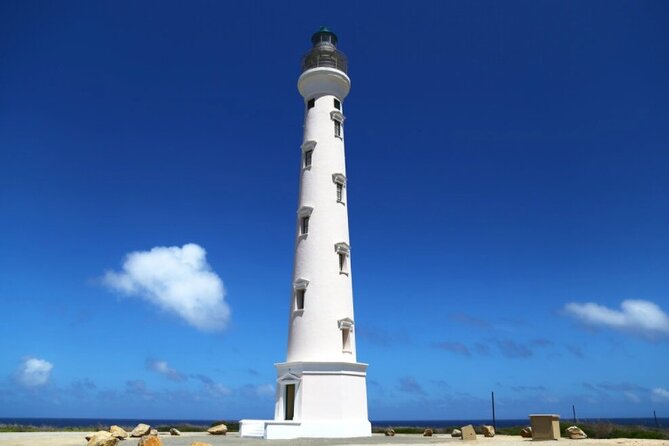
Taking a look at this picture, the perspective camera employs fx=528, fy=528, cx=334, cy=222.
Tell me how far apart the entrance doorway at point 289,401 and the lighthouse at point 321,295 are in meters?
0.05

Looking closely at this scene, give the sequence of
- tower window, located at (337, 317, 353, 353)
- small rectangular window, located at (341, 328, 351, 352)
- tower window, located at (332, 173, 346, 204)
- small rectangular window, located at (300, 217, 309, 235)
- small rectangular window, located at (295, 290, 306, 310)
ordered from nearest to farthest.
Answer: tower window, located at (337, 317, 353, 353)
small rectangular window, located at (341, 328, 351, 352)
small rectangular window, located at (295, 290, 306, 310)
small rectangular window, located at (300, 217, 309, 235)
tower window, located at (332, 173, 346, 204)

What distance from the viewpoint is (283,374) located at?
25766 mm

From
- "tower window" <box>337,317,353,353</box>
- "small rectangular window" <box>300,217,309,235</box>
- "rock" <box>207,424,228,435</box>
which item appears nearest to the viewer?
"tower window" <box>337,317,353,353</box>

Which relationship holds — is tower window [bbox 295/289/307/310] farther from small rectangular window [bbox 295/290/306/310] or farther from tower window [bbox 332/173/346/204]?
tower window [bbox 332/173/346/204]

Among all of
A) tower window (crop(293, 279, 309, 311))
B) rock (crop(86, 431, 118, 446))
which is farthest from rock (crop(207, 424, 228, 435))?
rock (crop(86, 431, 118, 446))

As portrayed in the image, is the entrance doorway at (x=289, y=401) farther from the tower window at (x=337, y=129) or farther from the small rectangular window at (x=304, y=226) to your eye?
the tower window at (x=337, y=129)

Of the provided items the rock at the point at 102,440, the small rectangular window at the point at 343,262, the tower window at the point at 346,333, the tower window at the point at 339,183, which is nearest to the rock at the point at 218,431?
the tower window at the point at 346,333

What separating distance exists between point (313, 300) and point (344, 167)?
8028 mm

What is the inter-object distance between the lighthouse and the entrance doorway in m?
0.05

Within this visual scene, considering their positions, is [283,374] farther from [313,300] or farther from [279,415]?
[313,300]

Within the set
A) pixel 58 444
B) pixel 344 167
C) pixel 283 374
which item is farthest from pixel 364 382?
pixel 58 444

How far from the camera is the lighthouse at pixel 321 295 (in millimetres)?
24453

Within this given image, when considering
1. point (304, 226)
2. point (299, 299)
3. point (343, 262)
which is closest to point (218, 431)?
point (299, 299)

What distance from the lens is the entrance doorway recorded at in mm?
25281
